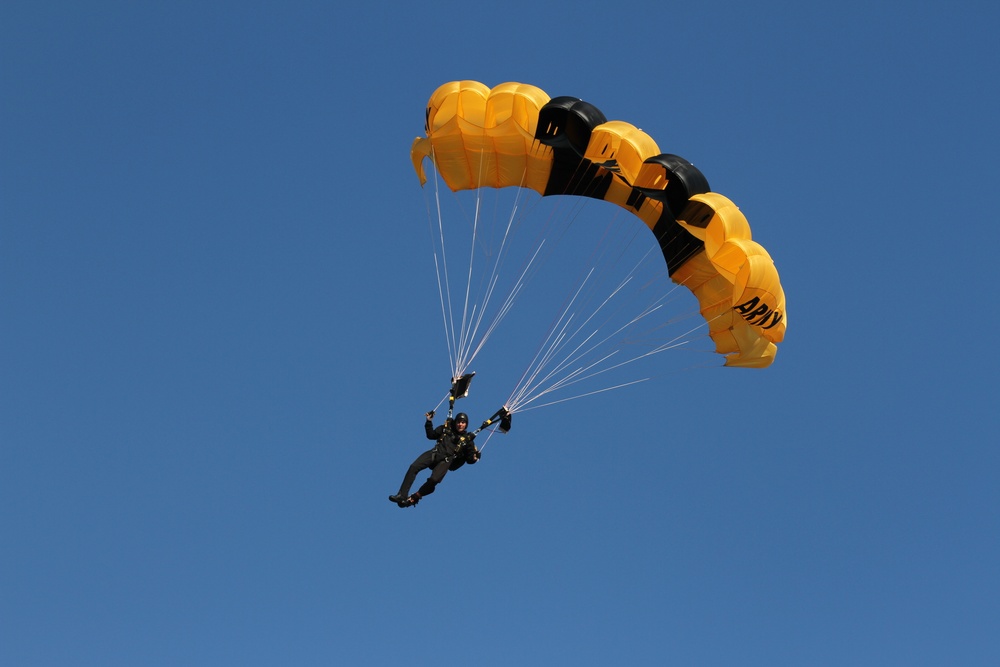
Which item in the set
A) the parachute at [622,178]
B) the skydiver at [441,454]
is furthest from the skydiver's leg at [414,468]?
the parachute at [622,178]

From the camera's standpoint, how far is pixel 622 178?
2033 cm

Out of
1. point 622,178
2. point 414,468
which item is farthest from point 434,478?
point 622,178

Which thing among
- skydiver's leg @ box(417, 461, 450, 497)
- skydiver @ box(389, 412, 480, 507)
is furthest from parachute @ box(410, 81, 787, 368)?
skydiver's leg @ box(417, 461, 450, 497)

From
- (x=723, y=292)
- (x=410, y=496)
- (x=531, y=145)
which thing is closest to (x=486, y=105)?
(x=531, y=145)

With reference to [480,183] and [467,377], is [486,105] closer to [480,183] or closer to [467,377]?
[480,183]

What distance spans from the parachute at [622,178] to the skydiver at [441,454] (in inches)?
154

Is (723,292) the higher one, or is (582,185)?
(582,185)

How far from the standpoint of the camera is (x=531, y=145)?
21.1 meters

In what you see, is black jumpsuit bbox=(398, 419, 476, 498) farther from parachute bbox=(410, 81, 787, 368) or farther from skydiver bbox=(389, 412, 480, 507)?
parachute bbox=(410, 81, 787, 368)

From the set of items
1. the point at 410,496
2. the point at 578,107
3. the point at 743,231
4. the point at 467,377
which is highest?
the point at 578,107

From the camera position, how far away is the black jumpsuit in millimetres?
19859

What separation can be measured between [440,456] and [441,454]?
0.03 m

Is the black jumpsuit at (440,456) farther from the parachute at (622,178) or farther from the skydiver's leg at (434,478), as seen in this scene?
the parachute at (622,178)

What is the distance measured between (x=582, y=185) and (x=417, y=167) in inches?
98.5
